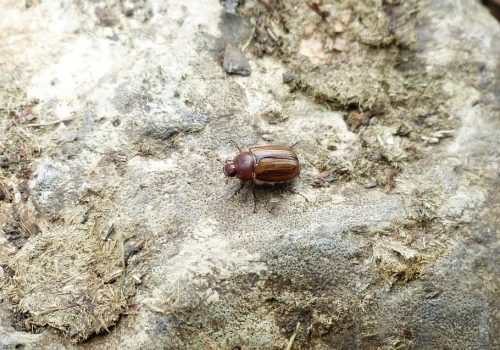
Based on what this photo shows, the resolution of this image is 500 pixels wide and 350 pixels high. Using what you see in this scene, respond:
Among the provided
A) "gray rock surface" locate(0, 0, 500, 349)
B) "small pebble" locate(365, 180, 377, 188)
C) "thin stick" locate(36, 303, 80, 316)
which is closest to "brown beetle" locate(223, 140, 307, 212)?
"gray rock surface" locate(0, 0, 500, 349)

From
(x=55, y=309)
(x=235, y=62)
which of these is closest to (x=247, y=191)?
(x=235, y=62)

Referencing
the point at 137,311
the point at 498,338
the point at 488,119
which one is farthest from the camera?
the point at 488,119

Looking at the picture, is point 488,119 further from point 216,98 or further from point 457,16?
point 216,98

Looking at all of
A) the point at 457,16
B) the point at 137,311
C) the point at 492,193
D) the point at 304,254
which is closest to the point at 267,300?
the point at 304,254

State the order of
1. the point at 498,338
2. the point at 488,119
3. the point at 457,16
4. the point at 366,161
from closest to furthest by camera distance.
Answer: the point at 498,338
the point at 366,161
the point at 488,119
the point at 457,16

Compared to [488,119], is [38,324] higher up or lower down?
lower down

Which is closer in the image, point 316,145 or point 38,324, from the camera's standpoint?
point 38,324

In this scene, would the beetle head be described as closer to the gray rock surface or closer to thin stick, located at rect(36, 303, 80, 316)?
the gray rock surface
